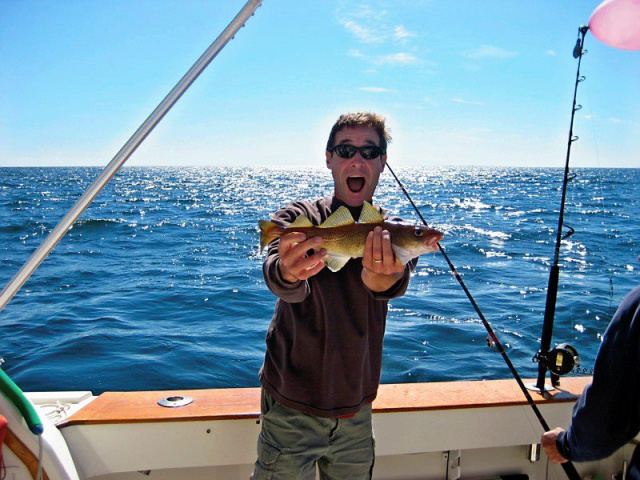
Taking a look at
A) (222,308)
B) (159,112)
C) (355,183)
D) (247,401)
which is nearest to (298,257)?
(355,183)

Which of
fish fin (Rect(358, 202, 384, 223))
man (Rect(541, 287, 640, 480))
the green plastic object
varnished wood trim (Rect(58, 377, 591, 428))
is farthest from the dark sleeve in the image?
the green plastic object

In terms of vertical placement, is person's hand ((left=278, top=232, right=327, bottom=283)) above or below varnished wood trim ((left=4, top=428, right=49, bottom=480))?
above

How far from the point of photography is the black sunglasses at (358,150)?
8.94ft

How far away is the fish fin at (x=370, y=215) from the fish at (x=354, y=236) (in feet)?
0.04

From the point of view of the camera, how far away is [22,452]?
2430mm

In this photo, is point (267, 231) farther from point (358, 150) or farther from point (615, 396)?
point (615, 396)

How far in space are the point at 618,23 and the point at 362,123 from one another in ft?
6.61

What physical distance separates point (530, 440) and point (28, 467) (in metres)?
3.02

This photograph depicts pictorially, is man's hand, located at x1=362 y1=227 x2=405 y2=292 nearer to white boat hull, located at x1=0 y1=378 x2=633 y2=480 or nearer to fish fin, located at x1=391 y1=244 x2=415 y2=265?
fish fin, located at x1=391 y1=244 x2=415 y2=265

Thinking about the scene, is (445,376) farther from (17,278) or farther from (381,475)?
(17,278)

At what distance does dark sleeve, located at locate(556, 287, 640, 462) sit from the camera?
1767 millimetres

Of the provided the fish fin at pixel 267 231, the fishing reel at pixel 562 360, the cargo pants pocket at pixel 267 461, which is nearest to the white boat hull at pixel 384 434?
the fishing reel at pixel 562 360

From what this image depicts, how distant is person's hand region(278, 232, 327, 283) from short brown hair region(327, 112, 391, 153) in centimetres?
71

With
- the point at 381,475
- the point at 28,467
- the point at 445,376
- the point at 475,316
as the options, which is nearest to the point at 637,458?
the point at 381,475
